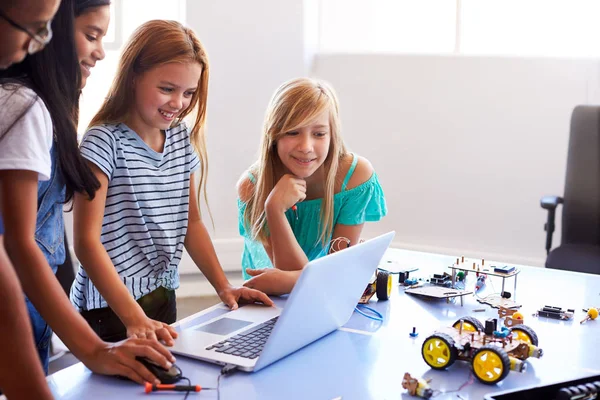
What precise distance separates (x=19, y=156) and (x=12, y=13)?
0.34 meters

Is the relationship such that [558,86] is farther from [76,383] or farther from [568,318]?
[76,383]

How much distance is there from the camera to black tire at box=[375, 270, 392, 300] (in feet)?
5.22

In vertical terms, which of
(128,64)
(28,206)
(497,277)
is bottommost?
(497,277)

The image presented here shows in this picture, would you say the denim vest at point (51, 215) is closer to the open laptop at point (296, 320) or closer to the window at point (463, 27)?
the open laptop at point (296, 320)

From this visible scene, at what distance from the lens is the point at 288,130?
1871mm

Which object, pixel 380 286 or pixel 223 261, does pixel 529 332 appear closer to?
pixel 380 286

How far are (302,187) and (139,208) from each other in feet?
1.50

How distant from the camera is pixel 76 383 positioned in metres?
1.12

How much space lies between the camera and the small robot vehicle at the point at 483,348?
1145mm

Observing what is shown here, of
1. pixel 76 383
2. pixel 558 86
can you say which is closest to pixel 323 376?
pixel 76 383

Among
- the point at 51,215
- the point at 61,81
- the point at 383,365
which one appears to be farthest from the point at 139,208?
the point at 383,365

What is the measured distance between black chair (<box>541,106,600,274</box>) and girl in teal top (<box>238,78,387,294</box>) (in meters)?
1.06

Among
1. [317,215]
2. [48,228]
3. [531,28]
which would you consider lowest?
[317,215]

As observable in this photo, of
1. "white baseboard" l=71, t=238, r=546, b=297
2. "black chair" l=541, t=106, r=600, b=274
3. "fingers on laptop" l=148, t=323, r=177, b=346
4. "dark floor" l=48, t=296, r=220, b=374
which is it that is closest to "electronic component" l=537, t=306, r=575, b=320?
"fingers on laptop" l=148, t=323, r=177, b=346
